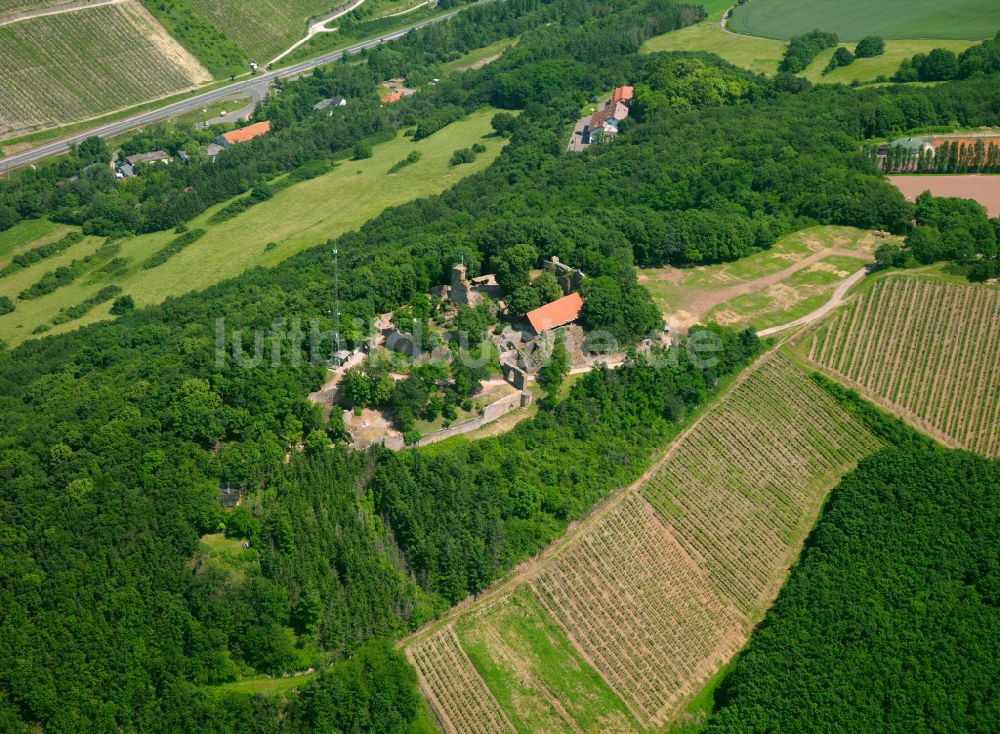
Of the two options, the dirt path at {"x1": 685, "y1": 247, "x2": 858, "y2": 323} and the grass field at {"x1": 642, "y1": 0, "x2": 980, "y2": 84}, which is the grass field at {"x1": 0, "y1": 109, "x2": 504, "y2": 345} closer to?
the grass field at {"x1": 642, "y1": 0, "x2": 980, "y2": 84}

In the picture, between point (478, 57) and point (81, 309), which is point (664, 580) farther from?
point (478, 57)

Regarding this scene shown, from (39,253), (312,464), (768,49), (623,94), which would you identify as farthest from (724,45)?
(312,464)

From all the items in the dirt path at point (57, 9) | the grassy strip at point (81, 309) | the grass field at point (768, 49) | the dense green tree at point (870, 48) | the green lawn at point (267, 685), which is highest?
the dirt path at point (57, 9)

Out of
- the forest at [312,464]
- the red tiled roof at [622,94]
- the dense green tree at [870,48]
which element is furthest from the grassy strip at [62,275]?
the dense green tree at [870,48]

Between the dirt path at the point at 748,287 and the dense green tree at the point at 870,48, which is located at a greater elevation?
the dirt path at the point at 748,287

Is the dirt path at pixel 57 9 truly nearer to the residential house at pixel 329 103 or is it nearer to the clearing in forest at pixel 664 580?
the residential house at pixel 329 103

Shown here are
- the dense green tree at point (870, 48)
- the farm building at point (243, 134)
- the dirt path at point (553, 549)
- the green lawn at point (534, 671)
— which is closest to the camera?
the green lawn at point (534, 671)
